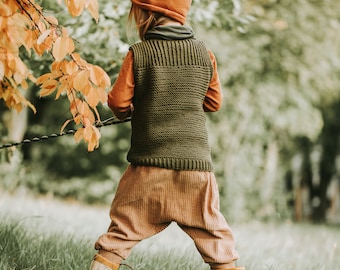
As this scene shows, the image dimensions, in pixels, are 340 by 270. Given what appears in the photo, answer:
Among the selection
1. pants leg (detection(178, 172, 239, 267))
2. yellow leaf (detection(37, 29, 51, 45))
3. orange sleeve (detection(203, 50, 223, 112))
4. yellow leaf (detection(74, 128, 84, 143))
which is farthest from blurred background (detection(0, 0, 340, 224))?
yellow leaf (detection(37, 29, 51, 45))

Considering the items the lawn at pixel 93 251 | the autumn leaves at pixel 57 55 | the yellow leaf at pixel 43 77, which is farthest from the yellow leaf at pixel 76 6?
the lawn at pixel 93 251

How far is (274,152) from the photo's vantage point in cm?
1312

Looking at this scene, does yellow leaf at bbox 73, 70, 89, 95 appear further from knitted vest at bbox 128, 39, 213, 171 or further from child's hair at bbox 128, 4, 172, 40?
child's hair at bbox 128, 4, 172, 40

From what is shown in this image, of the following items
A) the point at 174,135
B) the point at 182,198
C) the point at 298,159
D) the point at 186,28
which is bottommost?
the point at 298,159

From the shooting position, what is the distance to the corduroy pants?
2.52 meters

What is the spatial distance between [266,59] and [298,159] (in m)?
11.6

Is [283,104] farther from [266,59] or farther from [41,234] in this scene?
[41,234]

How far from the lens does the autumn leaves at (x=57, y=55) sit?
7.34 feet

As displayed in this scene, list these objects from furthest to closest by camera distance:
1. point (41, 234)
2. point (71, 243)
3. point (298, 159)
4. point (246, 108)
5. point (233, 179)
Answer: point (298, 159) < point (246, 108) < point (233, 179) < point (41, 234) < point (71, 243)

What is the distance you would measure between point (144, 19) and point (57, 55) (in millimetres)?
554

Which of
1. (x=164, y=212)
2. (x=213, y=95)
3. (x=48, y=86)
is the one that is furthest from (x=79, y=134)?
(x=213, y=95)

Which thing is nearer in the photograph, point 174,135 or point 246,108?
point 174,135

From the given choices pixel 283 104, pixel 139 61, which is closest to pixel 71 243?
pixel 139 61

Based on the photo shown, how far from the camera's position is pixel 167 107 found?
2.55m
